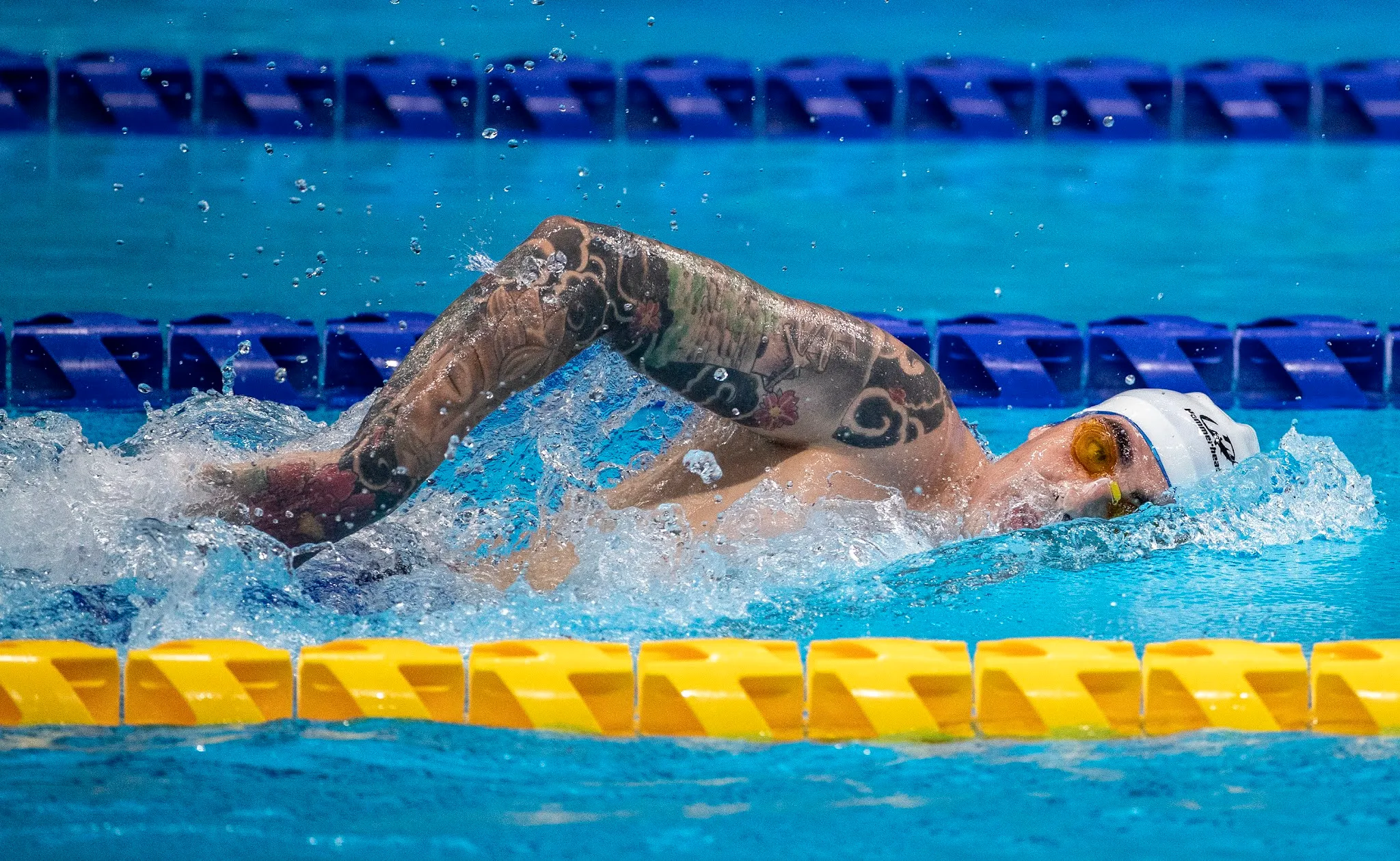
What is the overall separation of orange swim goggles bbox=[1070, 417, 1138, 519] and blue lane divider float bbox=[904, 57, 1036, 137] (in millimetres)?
3446

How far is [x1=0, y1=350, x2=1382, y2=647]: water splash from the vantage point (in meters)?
2.15

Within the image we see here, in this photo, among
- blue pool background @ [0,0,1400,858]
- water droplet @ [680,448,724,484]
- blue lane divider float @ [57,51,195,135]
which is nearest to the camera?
blue pool background @ [0,0,1400,858]

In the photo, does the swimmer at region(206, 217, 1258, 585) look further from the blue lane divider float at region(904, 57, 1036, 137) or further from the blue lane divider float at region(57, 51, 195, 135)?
the blue lane divider float at region(57, 51, 195, 135)

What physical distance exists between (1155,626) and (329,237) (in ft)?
10.9

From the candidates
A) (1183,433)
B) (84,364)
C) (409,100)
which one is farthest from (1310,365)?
(409,100)

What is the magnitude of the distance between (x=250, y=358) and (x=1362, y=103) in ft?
14.0

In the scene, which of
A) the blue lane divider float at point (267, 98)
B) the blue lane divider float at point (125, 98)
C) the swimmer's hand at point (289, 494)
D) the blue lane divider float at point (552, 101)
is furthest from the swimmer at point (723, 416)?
the blue lane divider float at point (125, 98)

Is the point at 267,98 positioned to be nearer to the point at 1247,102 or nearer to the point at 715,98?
the point at 715,98

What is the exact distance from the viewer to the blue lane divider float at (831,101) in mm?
5859

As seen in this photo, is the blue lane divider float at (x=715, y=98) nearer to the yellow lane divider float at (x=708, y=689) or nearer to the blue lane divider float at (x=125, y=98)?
the blue lane divider float at (x=125, y=98)

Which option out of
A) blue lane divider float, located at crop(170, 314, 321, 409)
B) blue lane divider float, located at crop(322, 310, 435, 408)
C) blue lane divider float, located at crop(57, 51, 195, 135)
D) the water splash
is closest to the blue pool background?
the water splash

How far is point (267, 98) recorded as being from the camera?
18.4 ft

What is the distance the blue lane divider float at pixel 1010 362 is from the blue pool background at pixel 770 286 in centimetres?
15

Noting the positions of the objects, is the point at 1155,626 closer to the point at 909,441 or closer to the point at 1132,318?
the point at 909,441
